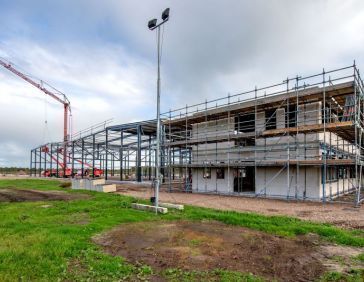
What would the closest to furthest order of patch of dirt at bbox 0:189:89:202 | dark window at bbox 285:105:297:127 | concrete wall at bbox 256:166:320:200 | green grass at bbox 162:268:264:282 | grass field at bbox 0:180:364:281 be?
green grass at bbox 162:268:264:282 → grass field at bbox 0:180:364:281 → concrete wall at bbox 256:166:320:200 → patch of dirt at bbox 0:189:89:202 → dark window at bbox 285:105:297:127

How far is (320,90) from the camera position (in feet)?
51.8

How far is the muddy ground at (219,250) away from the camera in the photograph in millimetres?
Answer: 5582

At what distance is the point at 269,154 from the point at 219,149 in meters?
4.16

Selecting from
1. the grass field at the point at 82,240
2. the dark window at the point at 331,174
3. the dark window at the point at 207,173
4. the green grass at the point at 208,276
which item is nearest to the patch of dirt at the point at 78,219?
the grass field at the point at 82,240

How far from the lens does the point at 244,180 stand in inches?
861

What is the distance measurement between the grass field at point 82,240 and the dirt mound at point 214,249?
39cm

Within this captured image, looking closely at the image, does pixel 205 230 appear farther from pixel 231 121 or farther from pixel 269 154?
pixel 231 121

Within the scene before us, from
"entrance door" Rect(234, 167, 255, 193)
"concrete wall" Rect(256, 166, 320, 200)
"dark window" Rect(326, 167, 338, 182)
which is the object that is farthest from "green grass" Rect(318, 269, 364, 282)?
"entrance door" Rect(234, 167, 255, 193)

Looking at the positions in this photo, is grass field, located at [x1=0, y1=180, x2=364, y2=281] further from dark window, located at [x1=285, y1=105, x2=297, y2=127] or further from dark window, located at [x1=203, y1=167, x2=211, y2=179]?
dark window, located at [x1=203, y1=167, x2=211, y2=179]

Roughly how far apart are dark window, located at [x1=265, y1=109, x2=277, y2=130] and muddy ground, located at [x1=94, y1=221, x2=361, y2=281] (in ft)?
38.0

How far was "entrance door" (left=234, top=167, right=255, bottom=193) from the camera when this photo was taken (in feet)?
68.0

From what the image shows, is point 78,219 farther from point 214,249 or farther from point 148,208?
point 214,249

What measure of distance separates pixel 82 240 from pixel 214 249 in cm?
355

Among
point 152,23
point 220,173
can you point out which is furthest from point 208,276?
point 220,173
